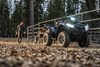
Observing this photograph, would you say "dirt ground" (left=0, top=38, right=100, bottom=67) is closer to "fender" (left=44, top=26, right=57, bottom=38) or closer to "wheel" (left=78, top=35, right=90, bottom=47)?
"wheel" (left=78, top=35, right=90, bottom=47)

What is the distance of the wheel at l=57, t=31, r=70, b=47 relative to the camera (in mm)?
14047

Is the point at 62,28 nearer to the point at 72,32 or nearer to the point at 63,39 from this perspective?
the point at 72,32

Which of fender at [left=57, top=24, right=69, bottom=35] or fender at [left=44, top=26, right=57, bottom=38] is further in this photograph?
fender at [left=44, top=26, right=57, bottom=38]

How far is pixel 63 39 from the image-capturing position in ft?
46.7

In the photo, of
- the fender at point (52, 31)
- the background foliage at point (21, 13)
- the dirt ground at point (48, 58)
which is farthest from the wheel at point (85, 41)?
the background foliage at point (21, 13)

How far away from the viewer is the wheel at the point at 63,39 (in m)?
14.0

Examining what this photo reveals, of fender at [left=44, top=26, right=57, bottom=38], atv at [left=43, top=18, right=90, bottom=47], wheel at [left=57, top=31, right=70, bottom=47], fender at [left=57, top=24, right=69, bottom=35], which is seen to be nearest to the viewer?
wheel at [left=57, top=31, right=70, bottom=47]

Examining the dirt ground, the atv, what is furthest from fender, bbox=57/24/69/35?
the dirt ground

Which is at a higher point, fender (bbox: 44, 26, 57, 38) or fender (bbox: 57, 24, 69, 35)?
fender (bbox: 57, 24, 69, 35)

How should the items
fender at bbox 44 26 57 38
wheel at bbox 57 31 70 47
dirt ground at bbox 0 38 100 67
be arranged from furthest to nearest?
fender at bbox 44 26 57 38
wheel at bbox 57 31 70 47
dirt ground at bbox 0 38 100 67

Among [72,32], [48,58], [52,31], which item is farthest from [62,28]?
[48,58]

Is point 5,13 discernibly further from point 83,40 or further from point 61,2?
point 83,40

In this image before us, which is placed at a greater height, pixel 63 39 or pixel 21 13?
pixel 21 13

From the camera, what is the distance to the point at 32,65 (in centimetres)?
272
